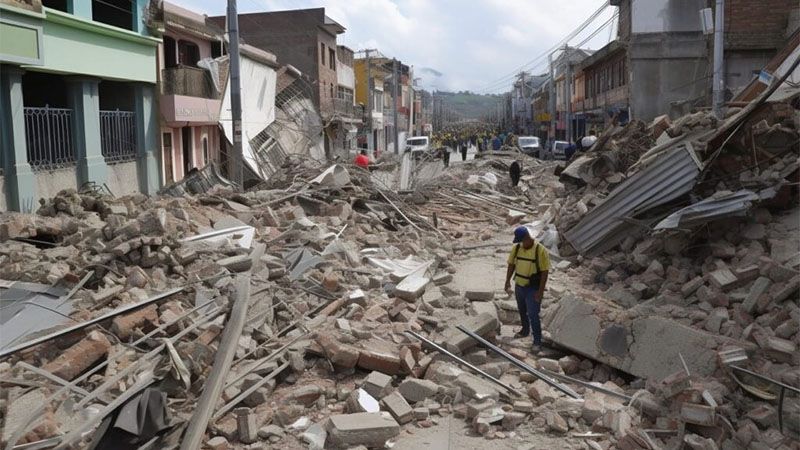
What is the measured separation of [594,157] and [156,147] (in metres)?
12.8

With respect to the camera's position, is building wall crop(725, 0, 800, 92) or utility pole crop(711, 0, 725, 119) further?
building wall crop(725, 0, 800, 92)

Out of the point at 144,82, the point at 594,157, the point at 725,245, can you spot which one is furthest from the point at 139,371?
the point at 144,82

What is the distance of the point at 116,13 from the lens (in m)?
20.6

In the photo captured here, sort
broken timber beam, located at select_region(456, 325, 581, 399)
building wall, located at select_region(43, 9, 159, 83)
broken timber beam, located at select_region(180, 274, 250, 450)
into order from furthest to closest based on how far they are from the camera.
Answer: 1. building wall, located at select_region(43, 9, 159, 83)
2. broken timber beam, located at select_region(456, 325, 581, 399)
3. broken timber beam, located at select_region(180, 274, 250, 450)

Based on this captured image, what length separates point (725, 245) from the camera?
10.3 metres

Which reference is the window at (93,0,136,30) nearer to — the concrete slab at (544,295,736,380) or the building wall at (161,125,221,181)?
the building wall at (161,125,221,181)

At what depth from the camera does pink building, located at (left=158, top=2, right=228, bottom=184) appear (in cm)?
2197

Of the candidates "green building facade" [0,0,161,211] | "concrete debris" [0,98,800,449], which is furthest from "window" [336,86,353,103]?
"concrete debris" [0,98,800,449]

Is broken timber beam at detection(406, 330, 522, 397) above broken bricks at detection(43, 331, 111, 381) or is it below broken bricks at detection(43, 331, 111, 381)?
below

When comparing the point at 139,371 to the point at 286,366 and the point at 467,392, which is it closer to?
the point at 286,366

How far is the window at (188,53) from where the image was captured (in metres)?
25.1

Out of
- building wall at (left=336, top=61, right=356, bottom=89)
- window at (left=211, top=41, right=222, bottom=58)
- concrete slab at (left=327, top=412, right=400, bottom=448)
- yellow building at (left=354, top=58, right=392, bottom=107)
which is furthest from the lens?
yellow building at (left=354, top=58, right=392, bottom=107)

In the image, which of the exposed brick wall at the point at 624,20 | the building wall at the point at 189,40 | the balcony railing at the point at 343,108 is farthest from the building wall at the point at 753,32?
the balcony railing at the point at 343,108

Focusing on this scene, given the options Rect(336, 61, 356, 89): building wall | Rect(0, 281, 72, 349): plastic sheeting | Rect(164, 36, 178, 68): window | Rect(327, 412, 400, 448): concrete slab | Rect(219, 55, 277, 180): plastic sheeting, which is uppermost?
Rect(336, 61, 356, 89): building wall
